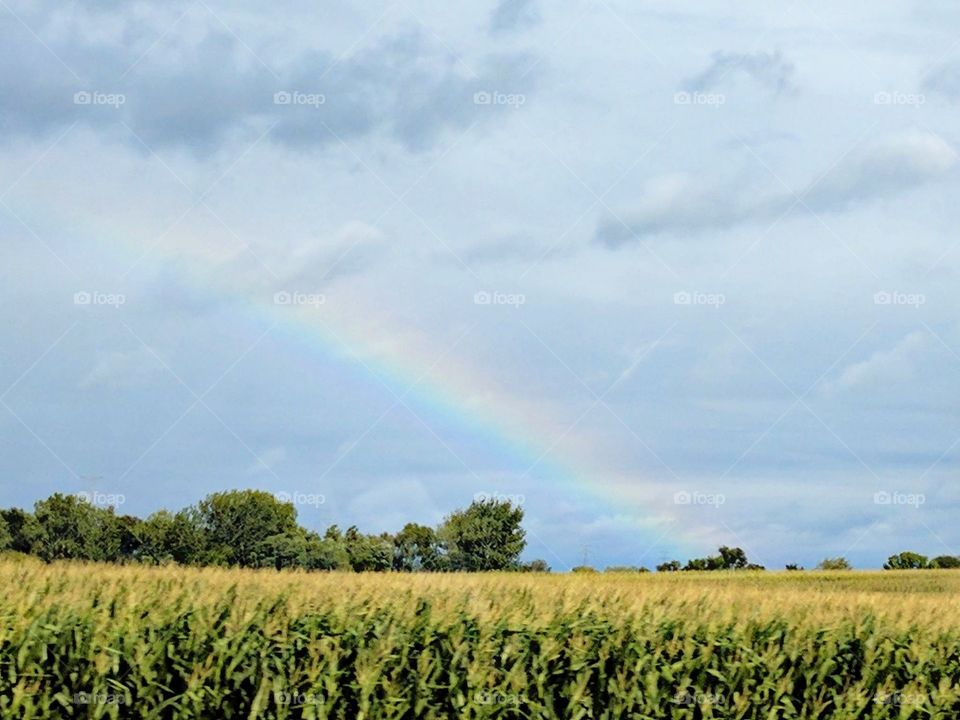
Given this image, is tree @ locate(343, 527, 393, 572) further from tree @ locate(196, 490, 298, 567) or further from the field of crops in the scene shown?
the field of crops

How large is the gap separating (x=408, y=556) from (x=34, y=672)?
180 ft

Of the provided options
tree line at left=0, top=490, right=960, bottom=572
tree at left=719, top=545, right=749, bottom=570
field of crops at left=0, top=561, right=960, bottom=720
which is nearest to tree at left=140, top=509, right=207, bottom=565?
tree line at left=0, top=490, right=960, bottom=572

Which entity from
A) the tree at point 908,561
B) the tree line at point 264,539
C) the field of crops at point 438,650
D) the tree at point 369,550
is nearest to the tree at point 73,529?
the tree line at point 264,539

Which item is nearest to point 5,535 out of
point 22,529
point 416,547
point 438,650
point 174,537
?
point 22,529

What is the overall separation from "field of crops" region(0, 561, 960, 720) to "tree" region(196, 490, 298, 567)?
57496 millimetres

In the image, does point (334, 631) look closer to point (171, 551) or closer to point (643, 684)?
point (643, 684)

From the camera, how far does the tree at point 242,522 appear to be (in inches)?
2823

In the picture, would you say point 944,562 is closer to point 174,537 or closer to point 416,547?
point 416,547

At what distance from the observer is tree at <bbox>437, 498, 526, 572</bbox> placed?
6175 centimetres

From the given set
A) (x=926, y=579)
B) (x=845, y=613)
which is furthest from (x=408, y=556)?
(x=845, y=613)

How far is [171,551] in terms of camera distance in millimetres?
75375

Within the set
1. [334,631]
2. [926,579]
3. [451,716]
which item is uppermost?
[926,579]

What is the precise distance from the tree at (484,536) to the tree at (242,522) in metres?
13.5

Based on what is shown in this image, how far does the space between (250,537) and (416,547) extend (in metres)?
11.7
